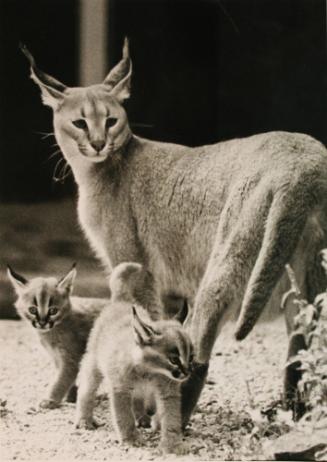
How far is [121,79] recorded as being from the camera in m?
6.84

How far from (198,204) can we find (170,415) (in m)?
1.32

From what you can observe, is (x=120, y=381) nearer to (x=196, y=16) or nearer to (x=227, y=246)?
(x=227, y=246)

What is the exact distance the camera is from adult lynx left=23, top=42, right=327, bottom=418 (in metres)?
6.34

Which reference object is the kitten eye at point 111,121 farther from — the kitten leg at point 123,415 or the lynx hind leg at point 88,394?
Answer: the kitten leg at point 123,415

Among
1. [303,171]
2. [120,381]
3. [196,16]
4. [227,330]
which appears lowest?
[227,330]

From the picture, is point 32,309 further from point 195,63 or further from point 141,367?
point 195,63

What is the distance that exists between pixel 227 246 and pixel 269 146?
0.67m

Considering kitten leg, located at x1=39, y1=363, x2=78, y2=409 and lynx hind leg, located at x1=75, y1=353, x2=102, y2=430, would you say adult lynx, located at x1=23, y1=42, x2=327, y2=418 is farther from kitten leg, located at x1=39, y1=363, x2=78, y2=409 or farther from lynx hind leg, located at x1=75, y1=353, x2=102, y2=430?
kitten leg, located at x1=39, y1=363, x2=78, y2=409

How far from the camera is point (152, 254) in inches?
271

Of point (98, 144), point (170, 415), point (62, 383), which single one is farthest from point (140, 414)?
point (98, 144)

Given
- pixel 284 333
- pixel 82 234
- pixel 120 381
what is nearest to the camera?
pixel 120 381

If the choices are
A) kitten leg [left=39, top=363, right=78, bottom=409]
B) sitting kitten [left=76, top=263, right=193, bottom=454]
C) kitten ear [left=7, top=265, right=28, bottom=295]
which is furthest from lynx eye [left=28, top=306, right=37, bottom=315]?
sitting kitten [left=76, top=263, right=193, bottom=454]

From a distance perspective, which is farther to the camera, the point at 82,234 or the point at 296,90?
the point at 82,234

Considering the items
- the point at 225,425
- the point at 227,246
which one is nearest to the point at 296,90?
the point at 227,246
